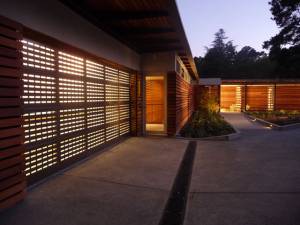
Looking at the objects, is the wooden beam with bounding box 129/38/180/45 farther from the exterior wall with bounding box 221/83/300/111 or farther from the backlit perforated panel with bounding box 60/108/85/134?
the exterior wall with bounding box 221/83/300/111

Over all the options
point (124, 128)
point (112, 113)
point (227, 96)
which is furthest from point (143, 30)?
point (227, 96)

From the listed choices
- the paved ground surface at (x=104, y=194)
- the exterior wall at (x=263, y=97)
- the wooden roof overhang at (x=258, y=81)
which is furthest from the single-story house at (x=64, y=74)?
the exterior wall at (x=263, y=97)

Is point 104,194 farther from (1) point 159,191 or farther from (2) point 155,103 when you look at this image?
(2) point 155,103

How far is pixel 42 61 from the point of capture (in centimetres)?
511

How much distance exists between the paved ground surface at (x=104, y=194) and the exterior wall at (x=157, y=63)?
4.25 m

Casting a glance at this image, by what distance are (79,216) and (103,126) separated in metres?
4.32

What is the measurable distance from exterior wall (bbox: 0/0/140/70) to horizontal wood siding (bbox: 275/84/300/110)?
1982 cm

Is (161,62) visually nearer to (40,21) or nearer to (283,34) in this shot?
(40,21)

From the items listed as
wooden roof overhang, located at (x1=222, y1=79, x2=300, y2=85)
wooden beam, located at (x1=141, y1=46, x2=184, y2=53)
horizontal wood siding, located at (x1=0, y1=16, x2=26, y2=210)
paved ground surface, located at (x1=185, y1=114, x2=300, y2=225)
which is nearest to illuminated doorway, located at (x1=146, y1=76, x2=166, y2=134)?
wooden beam, located at (x1=141, y1=46, x2=184, y2=53)

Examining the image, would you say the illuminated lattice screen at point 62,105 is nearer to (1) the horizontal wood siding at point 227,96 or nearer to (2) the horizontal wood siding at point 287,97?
(1) the horizontal wood siding at point 227,96

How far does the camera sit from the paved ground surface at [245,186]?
12.4 ft

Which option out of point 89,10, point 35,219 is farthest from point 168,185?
point 89,10

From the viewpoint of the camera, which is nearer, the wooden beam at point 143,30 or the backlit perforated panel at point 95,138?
the backlit perforated panel at point 95,138

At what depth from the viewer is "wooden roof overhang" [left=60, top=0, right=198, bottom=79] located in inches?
221
